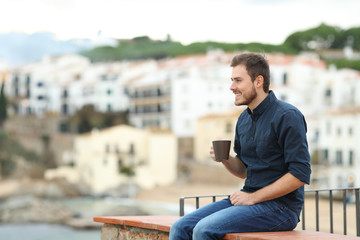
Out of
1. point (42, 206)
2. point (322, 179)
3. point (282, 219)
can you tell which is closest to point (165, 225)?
point (282, 219)

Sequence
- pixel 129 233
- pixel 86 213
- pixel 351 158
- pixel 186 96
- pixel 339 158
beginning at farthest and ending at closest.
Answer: pixel 186 96 → pixel 86 213 → pixel 339 158 → pixel 351 158 → pixel 129 233

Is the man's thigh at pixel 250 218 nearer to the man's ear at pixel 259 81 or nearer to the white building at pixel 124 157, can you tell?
the man's ear at pixel 259 81

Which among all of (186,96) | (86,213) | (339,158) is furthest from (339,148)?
(86,213)

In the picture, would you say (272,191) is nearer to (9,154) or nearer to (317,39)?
(9,154)

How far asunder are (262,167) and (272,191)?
10 cm

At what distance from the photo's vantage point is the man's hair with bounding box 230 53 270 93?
2.24m

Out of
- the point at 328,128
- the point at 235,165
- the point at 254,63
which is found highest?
the point at 254,63

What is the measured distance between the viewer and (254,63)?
2.24 metres

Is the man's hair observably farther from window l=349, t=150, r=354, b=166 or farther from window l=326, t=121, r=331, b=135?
window l=326, t=121, r=331, b=135

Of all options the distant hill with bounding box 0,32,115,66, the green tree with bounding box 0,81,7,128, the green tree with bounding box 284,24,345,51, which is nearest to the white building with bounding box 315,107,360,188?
the green tree with bounding box 284,24,345,51

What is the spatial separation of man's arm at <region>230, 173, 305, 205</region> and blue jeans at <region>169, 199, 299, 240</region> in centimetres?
3

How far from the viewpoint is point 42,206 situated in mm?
41156

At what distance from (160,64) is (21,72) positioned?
12.1 m

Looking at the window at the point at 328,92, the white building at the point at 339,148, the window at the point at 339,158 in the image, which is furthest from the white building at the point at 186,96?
the window at the point at 339,158
